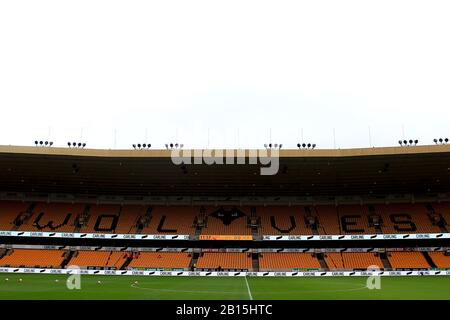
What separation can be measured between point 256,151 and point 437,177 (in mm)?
22663

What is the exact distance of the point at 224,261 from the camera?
151 feet

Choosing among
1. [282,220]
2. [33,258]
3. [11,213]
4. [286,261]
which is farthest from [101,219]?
[286,261]

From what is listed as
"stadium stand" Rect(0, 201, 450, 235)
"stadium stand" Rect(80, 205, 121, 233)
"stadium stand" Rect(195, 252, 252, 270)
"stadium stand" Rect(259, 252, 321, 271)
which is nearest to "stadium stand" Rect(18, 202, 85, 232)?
"stadium stand" Rect(0, 201, 450, 235)

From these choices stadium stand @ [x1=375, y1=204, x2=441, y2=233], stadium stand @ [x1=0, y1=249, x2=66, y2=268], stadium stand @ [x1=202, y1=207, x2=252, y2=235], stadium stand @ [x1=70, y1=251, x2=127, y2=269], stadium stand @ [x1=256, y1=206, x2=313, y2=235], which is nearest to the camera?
stadium stand @ [x1=0, y1=249, x2=66, y2=268]

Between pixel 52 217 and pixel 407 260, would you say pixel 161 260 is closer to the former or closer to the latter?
pixel 52 217

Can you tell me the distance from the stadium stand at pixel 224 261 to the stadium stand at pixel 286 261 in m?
1.69

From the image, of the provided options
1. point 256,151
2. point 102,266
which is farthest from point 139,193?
point 256,151

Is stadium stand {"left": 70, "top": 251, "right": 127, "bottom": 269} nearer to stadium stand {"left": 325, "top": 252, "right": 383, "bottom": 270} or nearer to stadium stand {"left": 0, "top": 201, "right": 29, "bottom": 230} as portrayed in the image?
stadium stand {"left": 0, "top": 201, "right": 29, "bottom": 230}

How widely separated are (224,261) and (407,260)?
1958cm

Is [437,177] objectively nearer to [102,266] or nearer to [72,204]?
[102,266]

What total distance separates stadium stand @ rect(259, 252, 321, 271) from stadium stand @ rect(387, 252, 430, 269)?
8.12 metres

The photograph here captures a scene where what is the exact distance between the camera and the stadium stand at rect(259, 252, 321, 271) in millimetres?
44406

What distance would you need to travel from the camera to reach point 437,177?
47.7m

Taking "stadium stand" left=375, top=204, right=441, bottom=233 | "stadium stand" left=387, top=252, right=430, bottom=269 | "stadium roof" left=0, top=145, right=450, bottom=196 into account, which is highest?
"stadium roof" left=0, top=145, right=450, bottom=196
